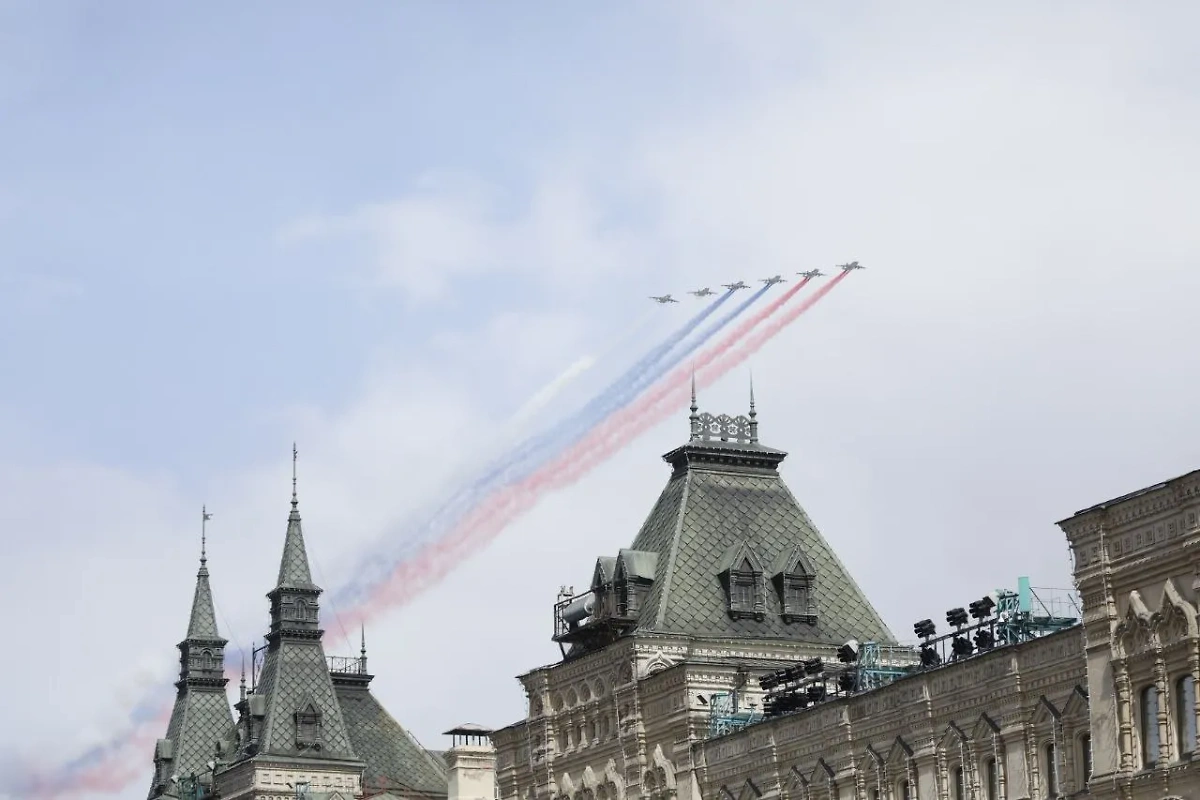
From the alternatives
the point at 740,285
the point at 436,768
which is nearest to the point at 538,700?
the point at 740,285

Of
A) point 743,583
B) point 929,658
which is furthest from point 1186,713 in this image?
point 743,583

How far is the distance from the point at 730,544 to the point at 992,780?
3450cm

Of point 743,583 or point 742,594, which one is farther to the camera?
point 743,583

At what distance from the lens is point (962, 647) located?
335ft

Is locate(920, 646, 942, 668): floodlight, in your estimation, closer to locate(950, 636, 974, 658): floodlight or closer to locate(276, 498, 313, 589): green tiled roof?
locate(950, 636, 974, 658): floodlight

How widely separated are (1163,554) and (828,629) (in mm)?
44204

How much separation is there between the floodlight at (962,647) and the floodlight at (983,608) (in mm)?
1127

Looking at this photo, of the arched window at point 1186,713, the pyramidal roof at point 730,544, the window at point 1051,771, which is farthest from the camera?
the pyramidal roof at point 730,544

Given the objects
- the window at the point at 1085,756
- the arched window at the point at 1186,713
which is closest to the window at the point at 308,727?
the window at the point at 1085,756

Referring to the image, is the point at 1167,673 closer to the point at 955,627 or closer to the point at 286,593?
the point at 955,627

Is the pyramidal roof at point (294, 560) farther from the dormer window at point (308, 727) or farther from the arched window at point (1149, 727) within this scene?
the arched window at point (1149, 727)

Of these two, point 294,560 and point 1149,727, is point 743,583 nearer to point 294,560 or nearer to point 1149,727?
point 1149,727

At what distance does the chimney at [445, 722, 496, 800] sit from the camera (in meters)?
Result: 155

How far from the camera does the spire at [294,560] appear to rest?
195 metres
